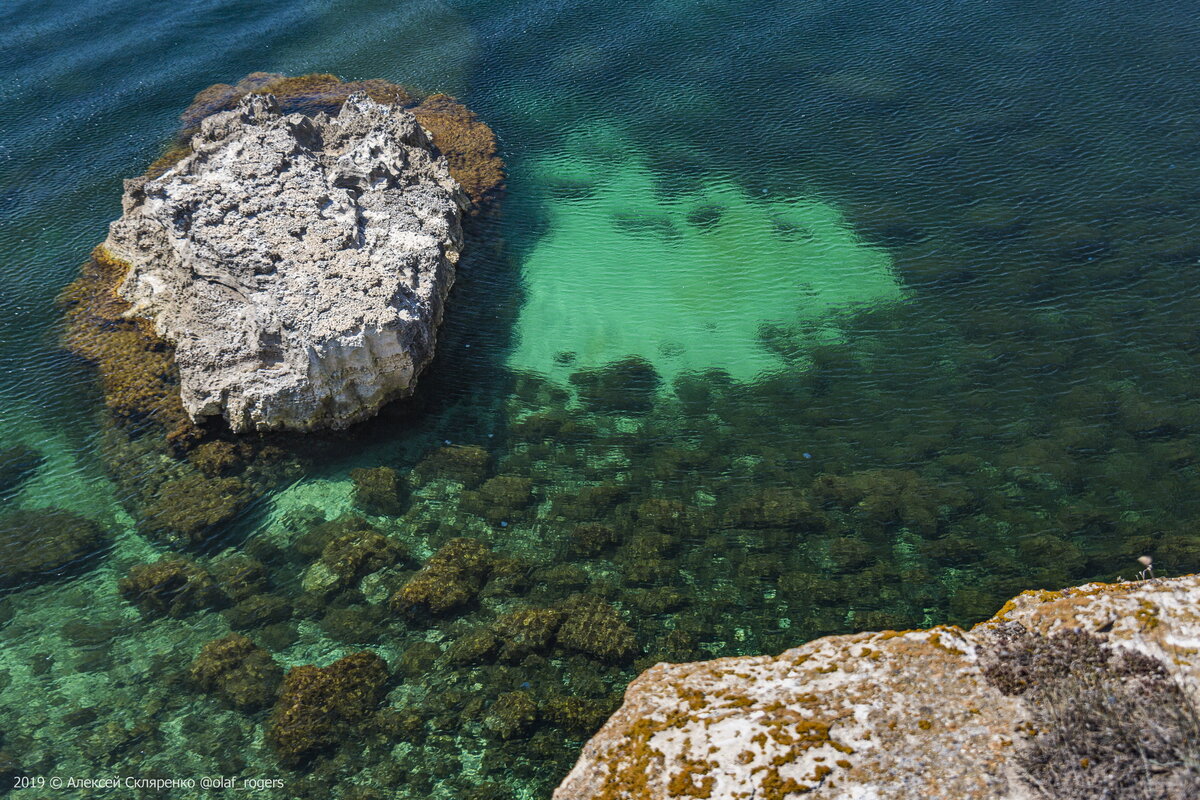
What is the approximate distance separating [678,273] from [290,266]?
1244 cm

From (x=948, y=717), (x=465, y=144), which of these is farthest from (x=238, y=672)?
(x=465, y=144)

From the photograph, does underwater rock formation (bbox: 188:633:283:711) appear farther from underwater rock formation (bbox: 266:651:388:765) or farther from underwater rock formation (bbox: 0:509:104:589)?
underwater rock formation (bbox: 0:509:104:589)

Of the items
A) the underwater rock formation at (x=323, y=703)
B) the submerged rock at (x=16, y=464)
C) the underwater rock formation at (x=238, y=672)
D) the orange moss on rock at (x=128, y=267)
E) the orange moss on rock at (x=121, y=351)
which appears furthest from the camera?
the orange moss on rock at (x=128, y=267)

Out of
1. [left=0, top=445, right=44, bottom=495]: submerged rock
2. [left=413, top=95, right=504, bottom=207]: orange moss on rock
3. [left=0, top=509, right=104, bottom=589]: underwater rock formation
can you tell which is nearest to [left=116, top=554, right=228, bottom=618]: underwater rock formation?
[left=0, top=509, right=104, bottom=589]: underwater rock formation

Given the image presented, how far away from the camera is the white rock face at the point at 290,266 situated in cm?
2095

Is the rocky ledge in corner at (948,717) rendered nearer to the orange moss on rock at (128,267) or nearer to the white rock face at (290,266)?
the white rock face at (290,266)

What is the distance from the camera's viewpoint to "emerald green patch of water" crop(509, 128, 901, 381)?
79.7 feet

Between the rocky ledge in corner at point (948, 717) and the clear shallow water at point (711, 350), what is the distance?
3.92m

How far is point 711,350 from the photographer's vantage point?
24.0 meters

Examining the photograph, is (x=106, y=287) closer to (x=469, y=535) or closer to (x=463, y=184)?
(x=463, y=184)

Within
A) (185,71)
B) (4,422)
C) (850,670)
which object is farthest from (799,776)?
(185,71)

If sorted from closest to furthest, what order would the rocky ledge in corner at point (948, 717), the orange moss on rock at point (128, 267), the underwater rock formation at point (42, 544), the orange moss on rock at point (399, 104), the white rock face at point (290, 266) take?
the rocky ledge in corner at point (948, 717)
the underwater rock formation at point (42, 544)
the white rock face at point (290, 266)
the orange moss on rock at point (128, 267)
the orange moss on rock at point (399, 104)

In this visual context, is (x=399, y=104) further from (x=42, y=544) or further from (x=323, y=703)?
(x=323, y=703)

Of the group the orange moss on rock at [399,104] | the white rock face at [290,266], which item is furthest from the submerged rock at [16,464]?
the orange moss on rock at [399,104]
